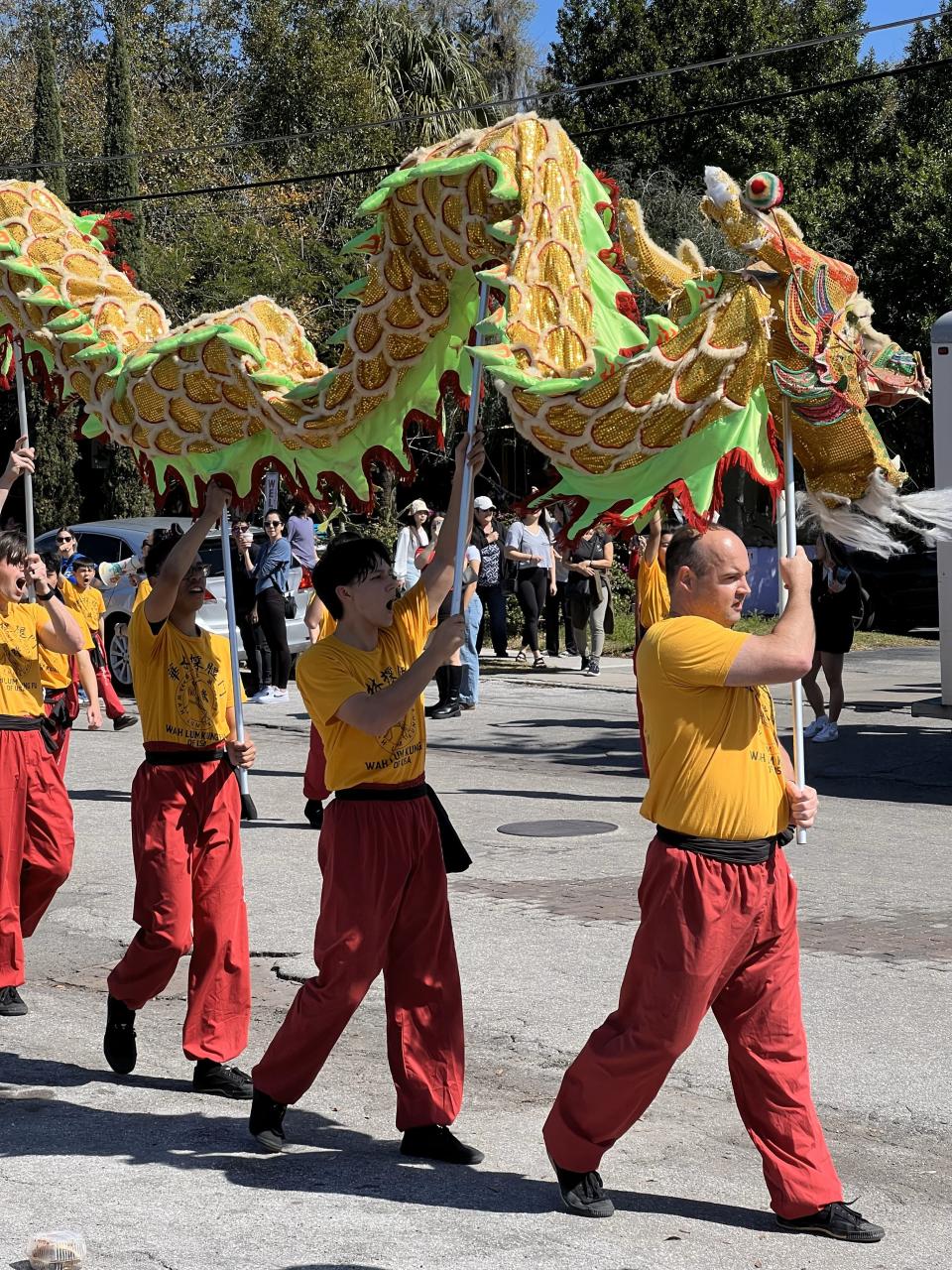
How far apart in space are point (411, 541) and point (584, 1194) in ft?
37.5

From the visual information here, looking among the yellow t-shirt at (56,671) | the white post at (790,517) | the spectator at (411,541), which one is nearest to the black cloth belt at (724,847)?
the white post at (790,517)

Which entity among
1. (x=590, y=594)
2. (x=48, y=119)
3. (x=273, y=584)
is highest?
(x=48, y=119)

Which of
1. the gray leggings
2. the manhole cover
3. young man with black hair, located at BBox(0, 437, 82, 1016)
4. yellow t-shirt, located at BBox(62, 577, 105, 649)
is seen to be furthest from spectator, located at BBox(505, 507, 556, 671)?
young man with black hair, located at BBox(0, 437, 82, 1016)

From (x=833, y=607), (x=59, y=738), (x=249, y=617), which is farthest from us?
(x=249, y=617)

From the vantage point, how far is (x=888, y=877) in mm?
8922

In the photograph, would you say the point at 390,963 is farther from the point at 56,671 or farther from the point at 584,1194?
the point at 56,671

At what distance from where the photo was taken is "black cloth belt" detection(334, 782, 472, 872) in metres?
5.04

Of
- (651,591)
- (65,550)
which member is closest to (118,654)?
(65,550)

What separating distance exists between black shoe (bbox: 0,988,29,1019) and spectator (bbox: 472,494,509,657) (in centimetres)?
973

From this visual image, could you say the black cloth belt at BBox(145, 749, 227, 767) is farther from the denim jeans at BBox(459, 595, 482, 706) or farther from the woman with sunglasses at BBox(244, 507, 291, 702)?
the woman with sunglasses at BBox(244, 507, 291, 702)

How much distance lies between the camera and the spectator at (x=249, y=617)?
16875 millimetres

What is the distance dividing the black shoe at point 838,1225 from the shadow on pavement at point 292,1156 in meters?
0.14

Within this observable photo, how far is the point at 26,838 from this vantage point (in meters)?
6.63

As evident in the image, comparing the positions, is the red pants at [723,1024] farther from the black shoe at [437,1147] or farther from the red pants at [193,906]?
the red pants at [193,906]
